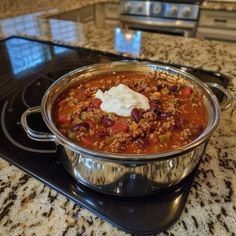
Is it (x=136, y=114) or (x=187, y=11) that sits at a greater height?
(x=136, y=114)

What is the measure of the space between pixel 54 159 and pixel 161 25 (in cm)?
239

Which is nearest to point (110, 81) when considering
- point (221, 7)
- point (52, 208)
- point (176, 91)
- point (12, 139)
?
point (176, 91)

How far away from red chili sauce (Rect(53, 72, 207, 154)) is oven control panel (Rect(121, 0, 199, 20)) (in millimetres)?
1963

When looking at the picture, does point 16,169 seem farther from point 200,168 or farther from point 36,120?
point 200,168

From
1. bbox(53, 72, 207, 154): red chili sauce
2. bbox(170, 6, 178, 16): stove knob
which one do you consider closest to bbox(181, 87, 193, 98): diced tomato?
bbox(53, 72, 207, 154): red chili sauce

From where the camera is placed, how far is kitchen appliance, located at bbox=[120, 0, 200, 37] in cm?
246

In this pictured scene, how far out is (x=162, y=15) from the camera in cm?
260

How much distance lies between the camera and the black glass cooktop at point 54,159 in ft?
1.56

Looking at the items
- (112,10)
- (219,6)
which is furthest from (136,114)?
(112,10)

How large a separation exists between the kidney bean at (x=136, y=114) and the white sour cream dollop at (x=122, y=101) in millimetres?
12

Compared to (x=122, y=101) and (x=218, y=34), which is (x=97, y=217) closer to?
(x=122, y=101)

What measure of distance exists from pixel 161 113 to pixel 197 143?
0.62ft

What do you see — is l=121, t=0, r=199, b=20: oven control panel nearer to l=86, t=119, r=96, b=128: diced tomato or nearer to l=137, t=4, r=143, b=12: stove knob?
l=137, t=4, r=143, b=12: stove knob

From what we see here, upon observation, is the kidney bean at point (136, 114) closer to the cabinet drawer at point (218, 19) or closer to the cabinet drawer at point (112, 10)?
the cabinet drawer at point (218, 19)
